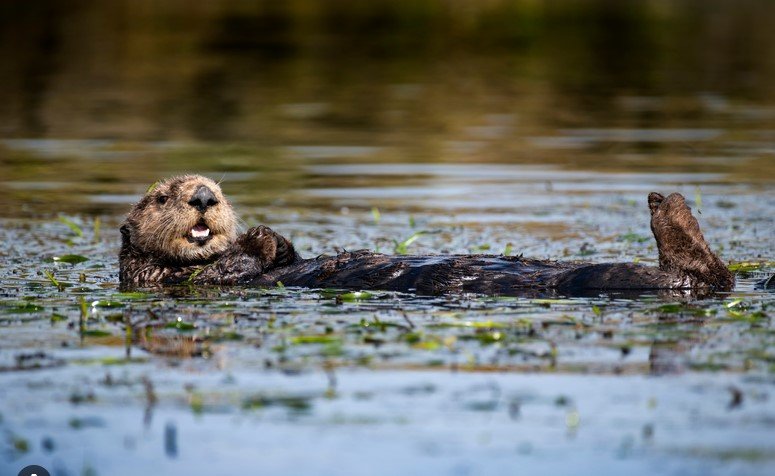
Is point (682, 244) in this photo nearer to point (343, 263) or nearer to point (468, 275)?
point (468, 275)

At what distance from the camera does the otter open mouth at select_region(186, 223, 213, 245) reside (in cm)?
766

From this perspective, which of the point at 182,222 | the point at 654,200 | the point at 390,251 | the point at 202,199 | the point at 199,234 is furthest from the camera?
the point at 390,251

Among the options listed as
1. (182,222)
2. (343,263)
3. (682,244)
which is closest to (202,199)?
(182,222)

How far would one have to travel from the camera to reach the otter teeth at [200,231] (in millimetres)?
7668

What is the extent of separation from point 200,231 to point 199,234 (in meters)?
0.02

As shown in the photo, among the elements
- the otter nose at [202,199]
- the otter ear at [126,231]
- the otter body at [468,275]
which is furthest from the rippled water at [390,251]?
the otter nose at [202,199]

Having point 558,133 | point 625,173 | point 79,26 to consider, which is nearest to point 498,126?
point 558,133

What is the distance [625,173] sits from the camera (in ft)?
43.8

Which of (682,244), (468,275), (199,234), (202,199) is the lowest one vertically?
(468,275)

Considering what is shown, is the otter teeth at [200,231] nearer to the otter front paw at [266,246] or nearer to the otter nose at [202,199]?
the otter nose at [202,199]

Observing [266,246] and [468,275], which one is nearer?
[468,275]

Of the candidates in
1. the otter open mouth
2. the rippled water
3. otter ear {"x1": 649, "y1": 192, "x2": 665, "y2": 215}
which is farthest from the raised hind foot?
the otter open mouth

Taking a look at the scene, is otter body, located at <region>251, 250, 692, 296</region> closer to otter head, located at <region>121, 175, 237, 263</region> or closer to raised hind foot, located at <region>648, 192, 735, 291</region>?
raised hind foot, located at <region>648, 192, 735, 291</region>

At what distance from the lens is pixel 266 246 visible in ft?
24.5
